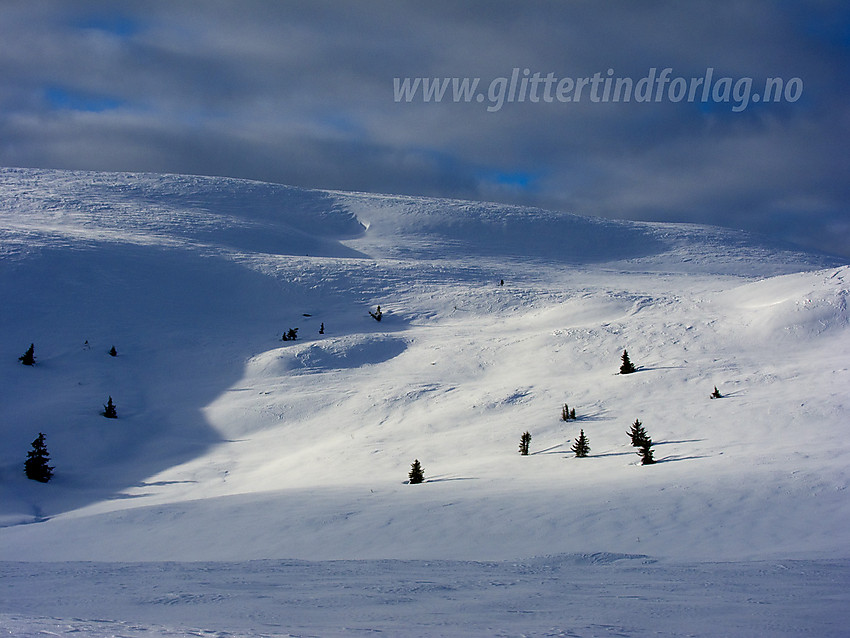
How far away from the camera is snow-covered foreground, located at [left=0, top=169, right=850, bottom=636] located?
559cm

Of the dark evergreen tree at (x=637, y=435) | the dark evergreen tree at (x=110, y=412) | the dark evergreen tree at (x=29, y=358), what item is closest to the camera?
the dark evergreen tree at (x=637, y=435)

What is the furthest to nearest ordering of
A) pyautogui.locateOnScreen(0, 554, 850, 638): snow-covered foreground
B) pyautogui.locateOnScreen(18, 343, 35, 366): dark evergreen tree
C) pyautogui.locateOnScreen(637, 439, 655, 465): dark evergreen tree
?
1. pyautogui.locateOnScreen(18, 343, 35, 366): dark evergreen tree
2. pyautogui.locateOnScreen(637, 439, 655, 465): dark evergreen tree
3. pyautogui.locateOnScreen(0, 554, 850, 638): snow-covered foreground

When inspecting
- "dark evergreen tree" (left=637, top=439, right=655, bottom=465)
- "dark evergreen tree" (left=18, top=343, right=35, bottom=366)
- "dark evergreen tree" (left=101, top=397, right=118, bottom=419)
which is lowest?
"dark evergreen tree" (left=637, top=439, right=655, bottom=465)

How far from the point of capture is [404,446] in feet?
48.8

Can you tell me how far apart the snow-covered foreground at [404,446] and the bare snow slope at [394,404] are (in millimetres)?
87

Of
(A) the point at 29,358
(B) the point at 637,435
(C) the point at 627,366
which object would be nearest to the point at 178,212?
(A) the point at 29,358

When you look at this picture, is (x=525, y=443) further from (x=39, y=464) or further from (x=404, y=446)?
(x=39, y=464)

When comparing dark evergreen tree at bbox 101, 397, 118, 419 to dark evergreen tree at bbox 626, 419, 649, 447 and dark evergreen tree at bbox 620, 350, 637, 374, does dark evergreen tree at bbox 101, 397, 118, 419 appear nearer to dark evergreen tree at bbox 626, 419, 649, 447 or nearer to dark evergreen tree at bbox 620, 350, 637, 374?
dark evergreen tree at bbox 626, 419, 649, 447

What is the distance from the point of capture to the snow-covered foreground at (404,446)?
5.59 metres

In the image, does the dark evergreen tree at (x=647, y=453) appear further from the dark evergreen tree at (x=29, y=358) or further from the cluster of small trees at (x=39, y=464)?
the dark evergreen tree at (x=29, y=358)

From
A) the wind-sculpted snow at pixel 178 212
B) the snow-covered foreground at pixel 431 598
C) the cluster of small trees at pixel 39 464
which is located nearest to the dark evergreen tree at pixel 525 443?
the snow-covered foreground at pixel 431 598

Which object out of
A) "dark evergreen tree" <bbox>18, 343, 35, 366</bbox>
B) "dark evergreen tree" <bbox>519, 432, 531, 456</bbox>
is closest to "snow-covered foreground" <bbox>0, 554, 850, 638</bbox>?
"dark evergreen tree" <bbox>519, 432, 531, 456</bbox>

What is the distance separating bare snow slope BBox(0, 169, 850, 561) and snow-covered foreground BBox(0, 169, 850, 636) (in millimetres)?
87

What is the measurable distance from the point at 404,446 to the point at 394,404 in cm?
289
